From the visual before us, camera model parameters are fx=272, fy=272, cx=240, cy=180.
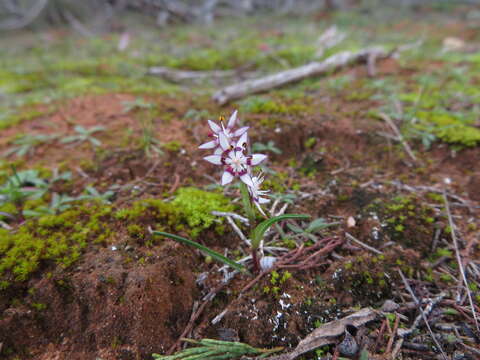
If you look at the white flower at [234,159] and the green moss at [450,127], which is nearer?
Answer: the white flower at [234,159]

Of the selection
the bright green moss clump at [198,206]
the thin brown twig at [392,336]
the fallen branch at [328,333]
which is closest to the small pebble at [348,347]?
the fallen branch at [328,333]

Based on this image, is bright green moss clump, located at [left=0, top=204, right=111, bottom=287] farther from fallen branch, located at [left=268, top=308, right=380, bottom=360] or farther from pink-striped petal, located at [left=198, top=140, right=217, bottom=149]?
fallen branch, located at [left=268, top=308, right=380, bottom=360]

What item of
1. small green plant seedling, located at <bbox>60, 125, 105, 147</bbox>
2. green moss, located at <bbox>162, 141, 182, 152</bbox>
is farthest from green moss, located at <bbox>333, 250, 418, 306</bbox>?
small green plant seedling, located at <bbox>60, 125, 105, 147</bbox>

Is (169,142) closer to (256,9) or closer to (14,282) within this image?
(14,282)

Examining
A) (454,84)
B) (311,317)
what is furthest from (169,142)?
(454,84)

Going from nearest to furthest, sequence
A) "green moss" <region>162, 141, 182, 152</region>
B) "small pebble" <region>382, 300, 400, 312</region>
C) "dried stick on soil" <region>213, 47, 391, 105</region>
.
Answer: "small pebble" <region>382, 300, 400, 312</region> → "green moss" <region>162, 141, 182, 152</region> → "dried stick on soil" <region>213, 47, 391, 105</region>

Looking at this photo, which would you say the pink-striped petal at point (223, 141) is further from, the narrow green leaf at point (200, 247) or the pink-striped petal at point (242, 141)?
the narrow green leaf at point (200, 247)
